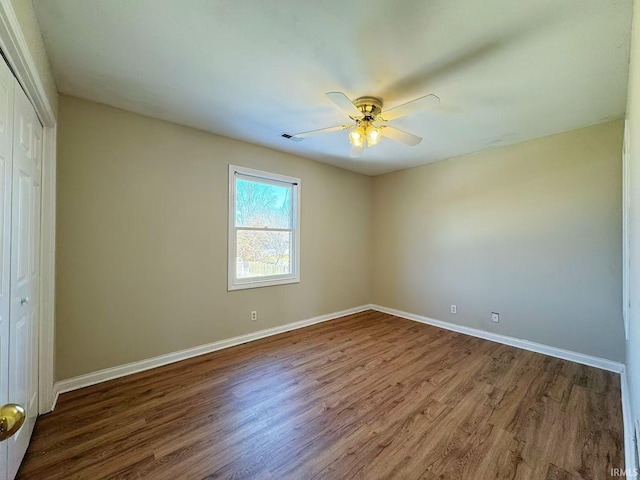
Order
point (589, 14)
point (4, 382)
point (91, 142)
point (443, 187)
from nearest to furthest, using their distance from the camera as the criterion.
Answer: point (4, 382) → point (589, 14) → point (91, 142) → point (443, 187)

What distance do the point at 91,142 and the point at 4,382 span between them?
2009 mm

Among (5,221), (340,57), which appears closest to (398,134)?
(340,57)

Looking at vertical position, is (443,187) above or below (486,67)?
below

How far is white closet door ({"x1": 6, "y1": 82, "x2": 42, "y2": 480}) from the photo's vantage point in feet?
4.58

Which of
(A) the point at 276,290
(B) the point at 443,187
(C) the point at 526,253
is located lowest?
(A) the point at 276,290

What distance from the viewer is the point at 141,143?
8.75ft

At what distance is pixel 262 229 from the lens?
11.9ft

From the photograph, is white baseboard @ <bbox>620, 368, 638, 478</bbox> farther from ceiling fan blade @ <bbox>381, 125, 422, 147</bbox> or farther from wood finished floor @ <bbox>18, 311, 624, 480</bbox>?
ceiling fan blade @ <bbox>381, 125, 422, 147</bbox>

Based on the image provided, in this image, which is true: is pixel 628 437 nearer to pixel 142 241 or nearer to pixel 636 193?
pixel 636 193

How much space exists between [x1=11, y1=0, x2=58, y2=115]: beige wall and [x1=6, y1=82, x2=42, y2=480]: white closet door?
23cm

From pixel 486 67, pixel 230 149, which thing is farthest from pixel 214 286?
pixel 486 67

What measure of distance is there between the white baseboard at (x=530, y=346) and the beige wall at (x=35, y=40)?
4.76m

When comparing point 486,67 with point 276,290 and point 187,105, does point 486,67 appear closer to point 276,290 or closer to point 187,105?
point 187,105

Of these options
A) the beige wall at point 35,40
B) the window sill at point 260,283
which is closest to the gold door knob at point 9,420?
the beige wall at point 35,40
